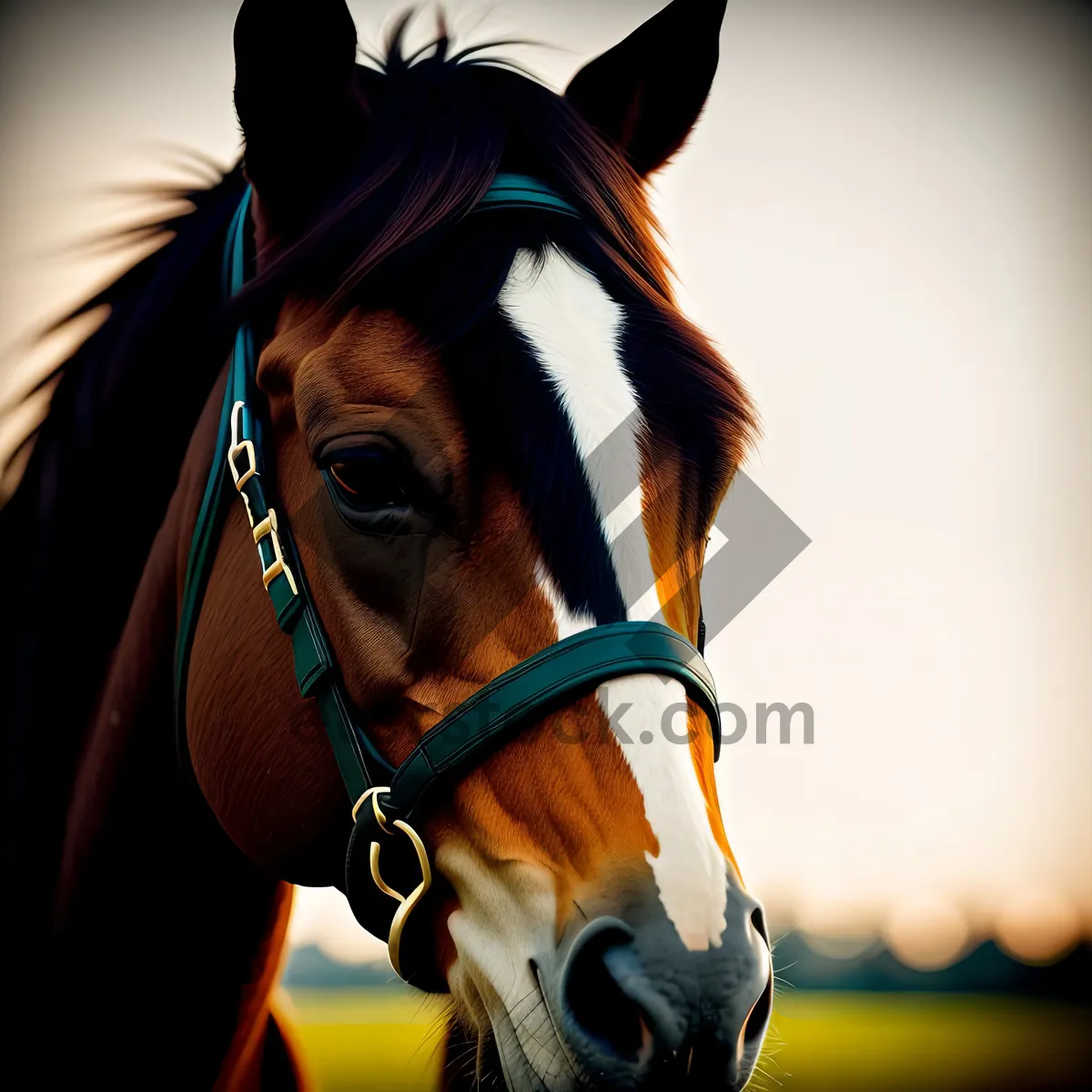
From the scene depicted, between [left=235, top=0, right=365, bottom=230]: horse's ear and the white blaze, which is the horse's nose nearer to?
the white blaze

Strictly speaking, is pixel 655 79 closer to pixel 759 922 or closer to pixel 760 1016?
pixel 759 922

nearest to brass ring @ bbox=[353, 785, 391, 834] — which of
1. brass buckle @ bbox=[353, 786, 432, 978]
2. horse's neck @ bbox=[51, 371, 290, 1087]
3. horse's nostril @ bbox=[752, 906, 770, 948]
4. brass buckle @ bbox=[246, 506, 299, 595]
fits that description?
brass buckle @ bbox=[353, 786, 432, 978]

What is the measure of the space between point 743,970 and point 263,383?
4.71 feet

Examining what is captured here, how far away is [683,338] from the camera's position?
1732mm

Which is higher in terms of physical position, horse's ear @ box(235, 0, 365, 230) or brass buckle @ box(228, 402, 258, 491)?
horse's ear @ box(235, 0, 365, 230)

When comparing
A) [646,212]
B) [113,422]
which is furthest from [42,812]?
[646,212]

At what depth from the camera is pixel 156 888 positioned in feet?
7.00

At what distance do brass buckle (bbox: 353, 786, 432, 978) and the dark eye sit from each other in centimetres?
47

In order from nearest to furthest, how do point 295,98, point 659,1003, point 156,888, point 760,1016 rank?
point 659,1003
point 760,1016
point 295,98
point 156,888

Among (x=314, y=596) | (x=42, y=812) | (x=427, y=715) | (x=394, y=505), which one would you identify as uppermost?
(x=394, y=505)

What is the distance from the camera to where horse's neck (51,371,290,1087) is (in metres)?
2.13

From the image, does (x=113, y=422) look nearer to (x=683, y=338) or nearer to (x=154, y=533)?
(x=154, y=533)

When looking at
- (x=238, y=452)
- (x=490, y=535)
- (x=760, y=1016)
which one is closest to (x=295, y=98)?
(x=238, y=452)

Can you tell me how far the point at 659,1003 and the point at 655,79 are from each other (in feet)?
6.92
